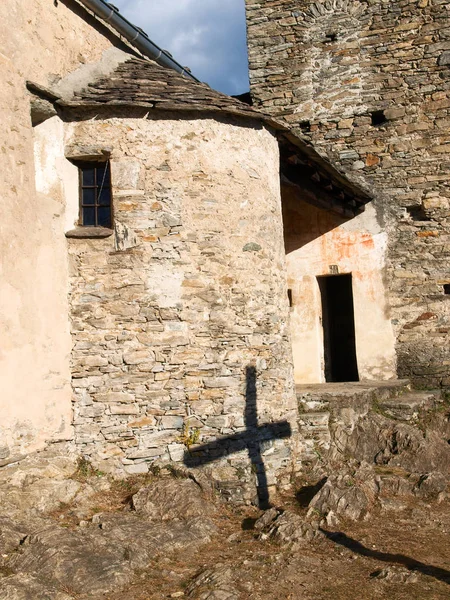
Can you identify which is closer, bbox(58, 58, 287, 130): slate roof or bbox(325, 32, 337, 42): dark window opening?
bbox(58, 58, 287, 130): slate roof

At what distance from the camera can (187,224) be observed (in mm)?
6914

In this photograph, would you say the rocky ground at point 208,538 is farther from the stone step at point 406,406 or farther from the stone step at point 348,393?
the stone step at point 406,406

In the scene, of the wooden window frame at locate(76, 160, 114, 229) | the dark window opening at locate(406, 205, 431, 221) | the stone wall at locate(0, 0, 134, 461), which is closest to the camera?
the stone wall at locate(0, 0, 134, 461)

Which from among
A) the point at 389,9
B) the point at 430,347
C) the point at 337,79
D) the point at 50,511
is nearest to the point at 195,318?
the point at 50,511

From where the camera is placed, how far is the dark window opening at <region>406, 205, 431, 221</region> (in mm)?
10070

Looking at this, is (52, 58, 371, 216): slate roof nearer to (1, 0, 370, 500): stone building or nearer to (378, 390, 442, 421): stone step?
(1, 0, 370, 500): stone building

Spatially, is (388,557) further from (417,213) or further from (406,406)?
(417,213)

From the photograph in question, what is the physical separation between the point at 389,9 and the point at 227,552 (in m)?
8.59

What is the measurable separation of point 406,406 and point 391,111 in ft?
15.0

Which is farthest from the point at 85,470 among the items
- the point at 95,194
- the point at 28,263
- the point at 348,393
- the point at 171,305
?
the point at 348,393

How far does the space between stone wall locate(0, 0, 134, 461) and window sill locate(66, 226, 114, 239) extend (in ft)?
0.40

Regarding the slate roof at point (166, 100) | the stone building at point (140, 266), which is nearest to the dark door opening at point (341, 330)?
the slate roof at point (166, 100)

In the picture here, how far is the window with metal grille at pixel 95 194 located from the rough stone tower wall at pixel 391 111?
4.38 meters

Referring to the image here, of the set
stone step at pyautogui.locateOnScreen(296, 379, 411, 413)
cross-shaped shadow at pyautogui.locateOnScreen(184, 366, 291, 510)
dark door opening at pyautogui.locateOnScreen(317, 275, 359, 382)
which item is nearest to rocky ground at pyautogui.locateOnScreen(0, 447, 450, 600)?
cross-shaped shadow at pyautogui.locateOnScreen(184, 366, 291, 510)
